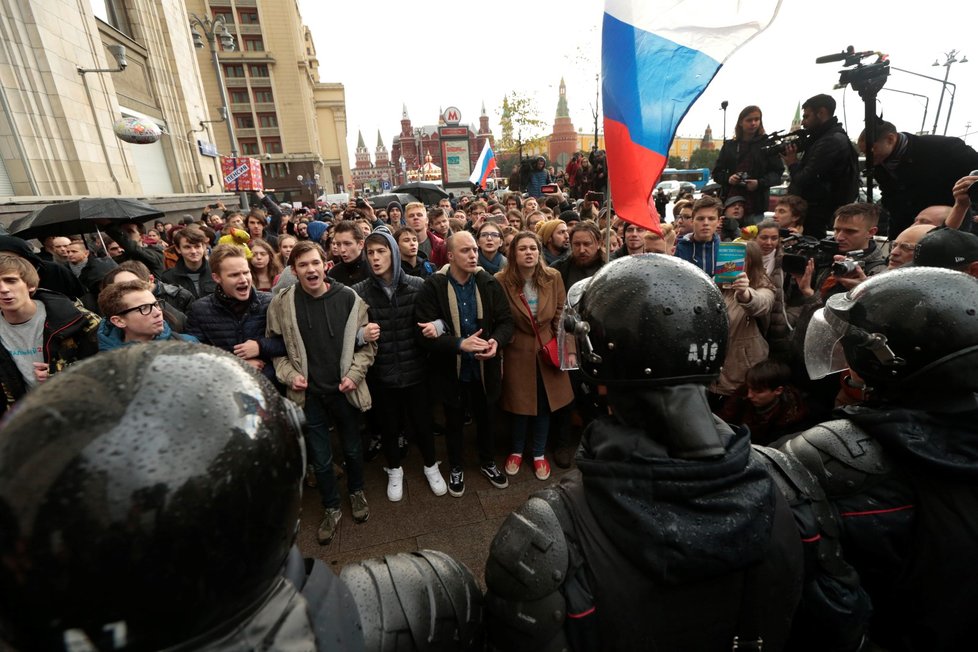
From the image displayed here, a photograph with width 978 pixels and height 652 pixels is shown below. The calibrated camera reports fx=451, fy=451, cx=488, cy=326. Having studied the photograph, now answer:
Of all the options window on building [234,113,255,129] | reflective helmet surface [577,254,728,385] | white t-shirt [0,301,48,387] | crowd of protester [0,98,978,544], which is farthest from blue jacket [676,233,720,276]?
window on building [234,113,255,129]

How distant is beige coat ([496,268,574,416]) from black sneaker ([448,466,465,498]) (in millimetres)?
662

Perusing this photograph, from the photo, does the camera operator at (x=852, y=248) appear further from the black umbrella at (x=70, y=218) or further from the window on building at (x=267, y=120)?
the window on building at (x=267, y=120)

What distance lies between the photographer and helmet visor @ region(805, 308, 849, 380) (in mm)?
1845

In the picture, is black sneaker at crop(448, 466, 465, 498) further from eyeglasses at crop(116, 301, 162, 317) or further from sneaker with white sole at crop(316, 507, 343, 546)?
eyeglasses at crop(116, 301, 162, 317)

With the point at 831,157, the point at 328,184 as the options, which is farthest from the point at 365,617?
the point at 328,184

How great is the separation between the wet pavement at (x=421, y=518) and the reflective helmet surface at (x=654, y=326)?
7.24 feet

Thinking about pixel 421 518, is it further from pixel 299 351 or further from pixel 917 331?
pixel 917 331

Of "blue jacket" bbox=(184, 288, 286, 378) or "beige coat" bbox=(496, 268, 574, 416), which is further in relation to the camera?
"beige coat" bbox=(496, 268, 574, 416)

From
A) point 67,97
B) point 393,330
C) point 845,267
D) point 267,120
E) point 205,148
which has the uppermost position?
point 267,120

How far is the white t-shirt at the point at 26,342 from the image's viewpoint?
2802mm

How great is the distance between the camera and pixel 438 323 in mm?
3412

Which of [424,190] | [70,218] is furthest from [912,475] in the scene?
[424,190]

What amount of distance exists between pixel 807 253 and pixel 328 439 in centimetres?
382

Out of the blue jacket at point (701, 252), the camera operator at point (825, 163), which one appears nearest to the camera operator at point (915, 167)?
the camera operator at point (825, 163)
